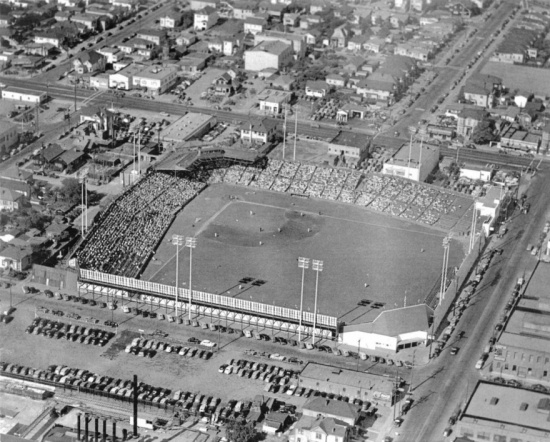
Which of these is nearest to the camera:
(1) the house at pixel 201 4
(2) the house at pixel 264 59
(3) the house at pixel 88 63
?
(3) the house at pixel 88 63

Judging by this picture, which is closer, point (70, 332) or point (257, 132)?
point (70, 332)

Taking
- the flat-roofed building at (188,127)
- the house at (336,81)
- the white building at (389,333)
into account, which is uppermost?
the white building at (389,333)

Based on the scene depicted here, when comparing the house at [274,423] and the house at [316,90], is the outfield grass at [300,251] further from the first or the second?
the house at [316,90]

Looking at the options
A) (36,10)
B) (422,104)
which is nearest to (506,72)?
(422,104)

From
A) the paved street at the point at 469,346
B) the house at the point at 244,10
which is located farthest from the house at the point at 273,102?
the paved street at the point at 469,346

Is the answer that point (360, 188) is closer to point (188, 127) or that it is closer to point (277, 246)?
point (277, 246)

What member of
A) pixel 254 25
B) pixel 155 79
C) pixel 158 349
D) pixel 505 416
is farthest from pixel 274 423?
pixel 254 25
